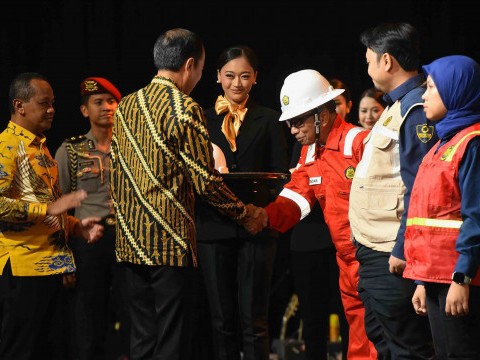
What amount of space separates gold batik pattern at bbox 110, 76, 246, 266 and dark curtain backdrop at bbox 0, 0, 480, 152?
93.7 inches

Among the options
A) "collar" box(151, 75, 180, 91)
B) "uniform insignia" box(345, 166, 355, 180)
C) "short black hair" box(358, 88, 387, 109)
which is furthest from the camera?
"short black hair" box(358, 88, 387, 109)

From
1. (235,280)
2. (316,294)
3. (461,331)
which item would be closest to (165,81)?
(235,280)

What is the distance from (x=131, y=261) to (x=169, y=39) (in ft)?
2.92

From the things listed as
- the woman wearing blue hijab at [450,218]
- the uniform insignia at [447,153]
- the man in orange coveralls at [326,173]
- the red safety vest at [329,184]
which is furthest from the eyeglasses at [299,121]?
the uniform insignia at [447,153]

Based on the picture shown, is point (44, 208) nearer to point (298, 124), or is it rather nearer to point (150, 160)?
point (150, 160)

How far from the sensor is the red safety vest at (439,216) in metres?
2.07

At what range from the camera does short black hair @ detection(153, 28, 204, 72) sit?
2707mm

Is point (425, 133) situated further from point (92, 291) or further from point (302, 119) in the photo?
point (92, 291)

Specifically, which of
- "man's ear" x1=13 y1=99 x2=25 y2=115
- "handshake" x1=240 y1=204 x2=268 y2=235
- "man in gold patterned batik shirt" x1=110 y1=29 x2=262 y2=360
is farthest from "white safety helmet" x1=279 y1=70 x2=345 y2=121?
"man's ear" x1=13 y1=99 x2=25 y2=115

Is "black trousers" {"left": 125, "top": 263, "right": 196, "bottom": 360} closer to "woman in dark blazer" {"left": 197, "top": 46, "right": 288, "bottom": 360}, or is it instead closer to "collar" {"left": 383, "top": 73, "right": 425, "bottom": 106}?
"woman in dark blazer" {"left": 197, "top": 46, "right": 288, "bottom": 360}

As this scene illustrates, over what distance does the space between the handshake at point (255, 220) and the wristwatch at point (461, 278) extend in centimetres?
119

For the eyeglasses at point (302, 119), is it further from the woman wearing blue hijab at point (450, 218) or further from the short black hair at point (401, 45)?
the woman wearing blue hijab at point (450, 218)

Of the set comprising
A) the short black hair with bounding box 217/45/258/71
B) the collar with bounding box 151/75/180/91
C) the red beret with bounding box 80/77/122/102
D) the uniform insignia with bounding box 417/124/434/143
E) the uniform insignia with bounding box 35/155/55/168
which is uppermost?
the short black hair with bounding box 217/45/258/71

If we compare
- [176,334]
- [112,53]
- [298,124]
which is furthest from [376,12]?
[176,334]
